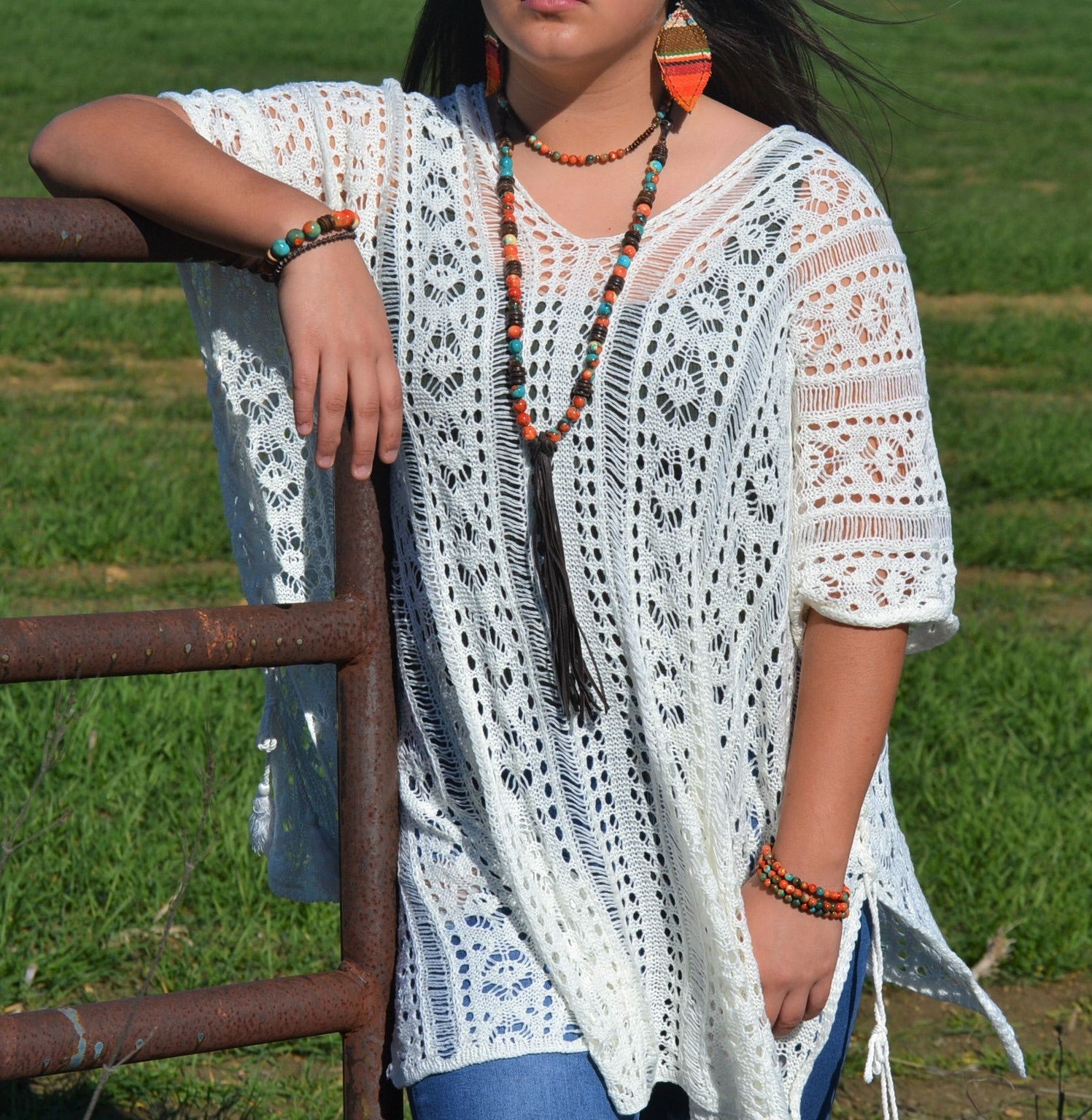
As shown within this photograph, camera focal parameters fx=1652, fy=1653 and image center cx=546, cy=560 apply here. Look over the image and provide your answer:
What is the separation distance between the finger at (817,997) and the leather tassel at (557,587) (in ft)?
1.19

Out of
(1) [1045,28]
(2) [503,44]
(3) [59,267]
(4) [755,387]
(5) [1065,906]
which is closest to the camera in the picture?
(4) [755,387]

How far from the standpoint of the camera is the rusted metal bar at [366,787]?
148cm

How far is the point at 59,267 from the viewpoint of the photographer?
8.93 m

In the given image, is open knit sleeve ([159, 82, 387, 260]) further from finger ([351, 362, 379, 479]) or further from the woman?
finger ([351, 362, 379, 479])

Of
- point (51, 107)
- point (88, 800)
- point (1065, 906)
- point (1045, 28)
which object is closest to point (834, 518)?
point (1065, 906)

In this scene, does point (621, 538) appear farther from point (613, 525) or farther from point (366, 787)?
point (366, 787)

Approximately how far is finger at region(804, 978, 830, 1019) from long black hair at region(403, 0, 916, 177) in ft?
2.87

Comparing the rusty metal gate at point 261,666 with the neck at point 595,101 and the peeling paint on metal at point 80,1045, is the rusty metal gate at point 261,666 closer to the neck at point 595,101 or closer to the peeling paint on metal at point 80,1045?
the peeling paint on metal at point 80,1045

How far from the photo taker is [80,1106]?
2.35 metres

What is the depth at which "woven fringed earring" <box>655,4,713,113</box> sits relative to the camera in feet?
5.37

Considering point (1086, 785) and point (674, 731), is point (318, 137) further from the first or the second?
point (1086, 785)

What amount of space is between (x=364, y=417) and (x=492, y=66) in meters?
0.49

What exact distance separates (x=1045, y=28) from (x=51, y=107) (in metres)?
12.5

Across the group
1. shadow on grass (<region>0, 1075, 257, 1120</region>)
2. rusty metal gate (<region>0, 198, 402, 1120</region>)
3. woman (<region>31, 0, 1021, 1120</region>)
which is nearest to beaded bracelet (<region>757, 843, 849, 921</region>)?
woman (<region>31, 0, 1021, 1120</region>)
